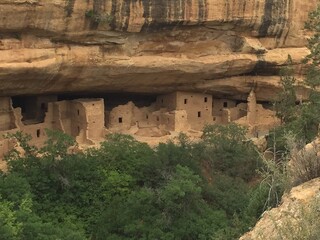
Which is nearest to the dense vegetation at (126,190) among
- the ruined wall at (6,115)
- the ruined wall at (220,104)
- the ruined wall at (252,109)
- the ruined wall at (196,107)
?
the ruined wall at (6,115)

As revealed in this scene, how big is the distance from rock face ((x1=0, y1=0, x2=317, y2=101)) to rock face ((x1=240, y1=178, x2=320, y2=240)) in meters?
8.81

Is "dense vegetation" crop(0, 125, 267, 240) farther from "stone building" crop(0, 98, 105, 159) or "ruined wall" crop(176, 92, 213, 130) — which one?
"ruined wall" crop(176, 92, 213, 130)

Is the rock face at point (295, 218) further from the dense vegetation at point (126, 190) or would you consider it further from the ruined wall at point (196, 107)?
the ruined wall at point (196, 107)

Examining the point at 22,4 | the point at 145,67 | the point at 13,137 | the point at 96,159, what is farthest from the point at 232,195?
the point at 22,4

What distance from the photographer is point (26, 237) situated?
33.1 feet

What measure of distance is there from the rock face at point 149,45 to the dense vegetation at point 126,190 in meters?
1.81

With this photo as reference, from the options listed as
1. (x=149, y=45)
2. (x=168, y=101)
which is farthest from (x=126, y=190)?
(x=168, y=101)

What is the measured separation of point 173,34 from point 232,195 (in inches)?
190

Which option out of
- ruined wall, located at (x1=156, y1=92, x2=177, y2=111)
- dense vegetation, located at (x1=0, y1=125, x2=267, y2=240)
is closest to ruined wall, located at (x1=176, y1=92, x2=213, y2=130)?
ruined wall, located at (x1=156, y1=92, x2=177, y2=111)

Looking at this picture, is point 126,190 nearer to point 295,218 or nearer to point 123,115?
point 123,115

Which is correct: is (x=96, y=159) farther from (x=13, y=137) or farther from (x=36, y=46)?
(x=36, y=46)

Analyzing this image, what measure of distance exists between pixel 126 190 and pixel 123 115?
4066 millimetres

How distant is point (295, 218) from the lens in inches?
175

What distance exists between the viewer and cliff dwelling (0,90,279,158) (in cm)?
1559
